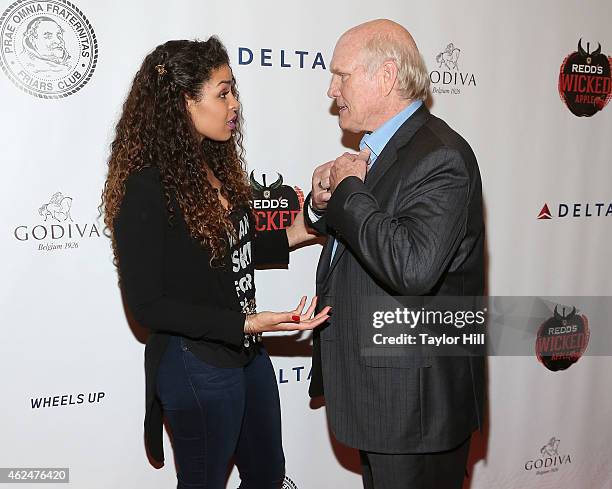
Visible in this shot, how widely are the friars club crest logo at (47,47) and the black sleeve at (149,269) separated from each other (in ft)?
2.13

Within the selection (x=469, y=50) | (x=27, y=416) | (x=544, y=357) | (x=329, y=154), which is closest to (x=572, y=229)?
(x=544, y=357)

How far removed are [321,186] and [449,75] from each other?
1.05 m

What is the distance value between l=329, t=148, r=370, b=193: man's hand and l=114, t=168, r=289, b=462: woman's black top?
41 centimetres

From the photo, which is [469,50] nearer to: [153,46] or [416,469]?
[153,46]

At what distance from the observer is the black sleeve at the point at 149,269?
5.53ft

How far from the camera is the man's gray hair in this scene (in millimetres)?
1705

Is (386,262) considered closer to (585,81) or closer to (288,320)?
(288,320)

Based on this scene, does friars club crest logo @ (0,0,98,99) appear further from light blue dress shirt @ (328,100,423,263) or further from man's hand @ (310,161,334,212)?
light blue dress shirt @ (328,100,423,263)

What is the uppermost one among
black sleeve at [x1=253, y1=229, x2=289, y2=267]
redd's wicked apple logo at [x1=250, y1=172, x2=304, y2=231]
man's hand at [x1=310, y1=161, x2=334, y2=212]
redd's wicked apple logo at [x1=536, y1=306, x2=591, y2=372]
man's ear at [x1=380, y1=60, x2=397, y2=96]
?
man's ear at [x1=380, y1=60, x2=397, y2=96]

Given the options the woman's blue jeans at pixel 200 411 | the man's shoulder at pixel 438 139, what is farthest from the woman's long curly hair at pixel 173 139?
the man's shoulder at pixel 438 139

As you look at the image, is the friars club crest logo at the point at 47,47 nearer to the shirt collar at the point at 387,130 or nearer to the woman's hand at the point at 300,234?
the woman's hand at the point at 300,234

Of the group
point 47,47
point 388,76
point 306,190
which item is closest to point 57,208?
point 47,47

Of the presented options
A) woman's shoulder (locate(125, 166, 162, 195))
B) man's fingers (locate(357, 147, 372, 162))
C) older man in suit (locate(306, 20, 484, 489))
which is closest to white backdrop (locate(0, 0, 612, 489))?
woman's shoulder (locate(125, 166, 162, 195))

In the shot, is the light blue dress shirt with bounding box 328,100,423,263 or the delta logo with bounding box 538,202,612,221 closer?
the light blue dress shirt with bounding box 328,100,423,263
